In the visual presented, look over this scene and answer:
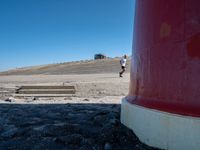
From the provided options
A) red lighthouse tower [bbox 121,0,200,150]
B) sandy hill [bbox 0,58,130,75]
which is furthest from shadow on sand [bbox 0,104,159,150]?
sandy hill [bbox 0,58,130,75]

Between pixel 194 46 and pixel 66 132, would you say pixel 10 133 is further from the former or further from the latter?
pixel 194 46

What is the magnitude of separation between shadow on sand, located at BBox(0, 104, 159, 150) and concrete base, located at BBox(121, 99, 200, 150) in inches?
7.1

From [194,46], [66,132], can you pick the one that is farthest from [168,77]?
[66,132]

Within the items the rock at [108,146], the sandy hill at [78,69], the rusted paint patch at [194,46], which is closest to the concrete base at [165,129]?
the rock at [108,146]

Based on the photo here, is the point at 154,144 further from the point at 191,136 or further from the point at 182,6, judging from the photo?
the point at 182,6

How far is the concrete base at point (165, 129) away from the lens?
11.7ft

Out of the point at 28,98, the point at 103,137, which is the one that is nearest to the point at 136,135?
the point at 103,137

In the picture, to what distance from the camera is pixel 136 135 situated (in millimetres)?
4562

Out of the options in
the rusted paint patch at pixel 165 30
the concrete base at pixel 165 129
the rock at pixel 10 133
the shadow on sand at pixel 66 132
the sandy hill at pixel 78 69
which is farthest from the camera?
the sandy hill at pixel 78 69

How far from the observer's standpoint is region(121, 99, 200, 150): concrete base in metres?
3.58

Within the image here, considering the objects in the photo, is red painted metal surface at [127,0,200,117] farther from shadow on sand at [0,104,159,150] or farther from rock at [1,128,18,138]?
rock at [1,128,18,138]

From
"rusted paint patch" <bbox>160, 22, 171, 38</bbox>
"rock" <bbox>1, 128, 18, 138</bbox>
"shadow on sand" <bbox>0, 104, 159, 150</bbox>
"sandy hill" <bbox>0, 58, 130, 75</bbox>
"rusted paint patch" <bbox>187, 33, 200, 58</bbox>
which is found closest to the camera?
"rusted paint patch" <bbox>187, 33, 200, 58</bbox>

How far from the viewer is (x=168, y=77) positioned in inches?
160

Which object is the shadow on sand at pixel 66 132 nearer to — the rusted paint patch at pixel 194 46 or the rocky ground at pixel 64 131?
the rocky ground at pixel 64 131
